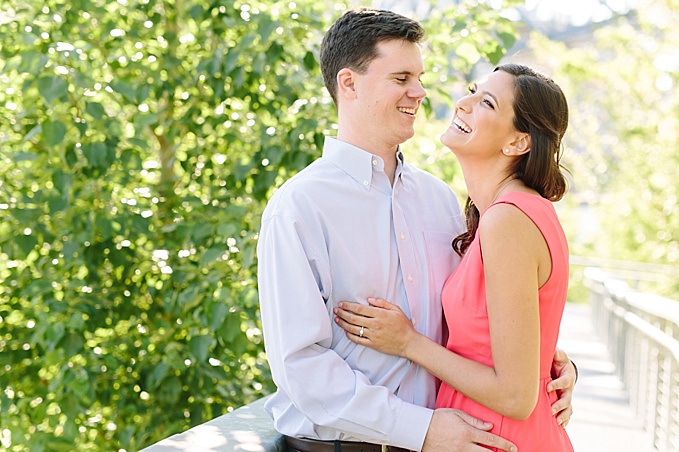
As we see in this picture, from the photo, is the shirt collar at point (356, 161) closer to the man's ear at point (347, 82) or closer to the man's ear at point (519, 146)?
the man's ear at point (347, 82)

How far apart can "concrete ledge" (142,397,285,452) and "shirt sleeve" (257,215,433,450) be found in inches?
8.3

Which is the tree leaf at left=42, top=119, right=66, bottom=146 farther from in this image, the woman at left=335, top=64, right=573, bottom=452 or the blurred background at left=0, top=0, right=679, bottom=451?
the woman at left=335, top=64, right=573, bottom=452

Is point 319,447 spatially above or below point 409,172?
below

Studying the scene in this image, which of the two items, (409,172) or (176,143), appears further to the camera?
(176,143)

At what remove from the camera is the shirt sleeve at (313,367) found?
7.36 ft

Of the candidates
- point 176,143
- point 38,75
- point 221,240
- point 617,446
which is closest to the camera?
point 38,75

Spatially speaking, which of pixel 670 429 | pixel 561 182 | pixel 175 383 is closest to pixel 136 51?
pixel 175 383

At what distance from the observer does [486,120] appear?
2453 millimetres

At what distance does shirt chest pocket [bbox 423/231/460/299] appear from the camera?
2525 millimetres

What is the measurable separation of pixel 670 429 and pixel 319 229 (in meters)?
3.22

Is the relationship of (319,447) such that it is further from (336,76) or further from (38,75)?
(38,75)

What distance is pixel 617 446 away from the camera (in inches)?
214

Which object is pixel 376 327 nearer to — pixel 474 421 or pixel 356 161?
pixel 474 421

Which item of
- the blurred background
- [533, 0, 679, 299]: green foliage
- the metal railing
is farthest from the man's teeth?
[533, 0, 679, 299]: green foliage
